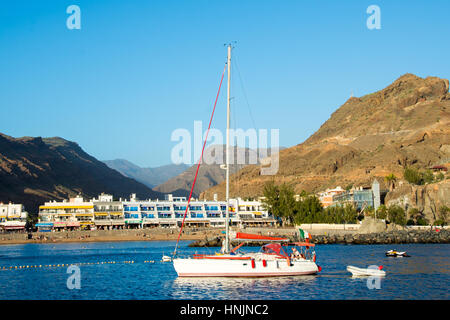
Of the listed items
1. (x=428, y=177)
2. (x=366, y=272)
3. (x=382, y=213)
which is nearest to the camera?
(x=366, y=272)

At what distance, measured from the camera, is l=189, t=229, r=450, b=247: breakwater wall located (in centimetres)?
10319

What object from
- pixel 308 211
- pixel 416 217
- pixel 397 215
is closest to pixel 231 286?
pixel 397 215

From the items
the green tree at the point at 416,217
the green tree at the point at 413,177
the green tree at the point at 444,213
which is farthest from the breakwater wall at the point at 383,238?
the green tree at the point at 413,177

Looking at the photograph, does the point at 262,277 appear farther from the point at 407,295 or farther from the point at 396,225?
the point at 396,225

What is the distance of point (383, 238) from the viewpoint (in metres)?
104

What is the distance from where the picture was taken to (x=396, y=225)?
120 m

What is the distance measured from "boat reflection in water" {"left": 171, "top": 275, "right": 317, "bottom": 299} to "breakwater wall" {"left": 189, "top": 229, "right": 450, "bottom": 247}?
55.9m

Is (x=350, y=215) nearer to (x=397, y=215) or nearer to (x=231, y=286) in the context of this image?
(x=397, y=215)

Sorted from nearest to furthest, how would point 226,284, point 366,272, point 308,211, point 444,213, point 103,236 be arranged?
point 226,284
point 366,272
point 444,213
point 308,211
point 103,236

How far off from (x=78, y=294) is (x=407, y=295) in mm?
27430

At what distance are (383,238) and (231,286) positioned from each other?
220ft

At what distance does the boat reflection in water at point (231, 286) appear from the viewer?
41.5m
